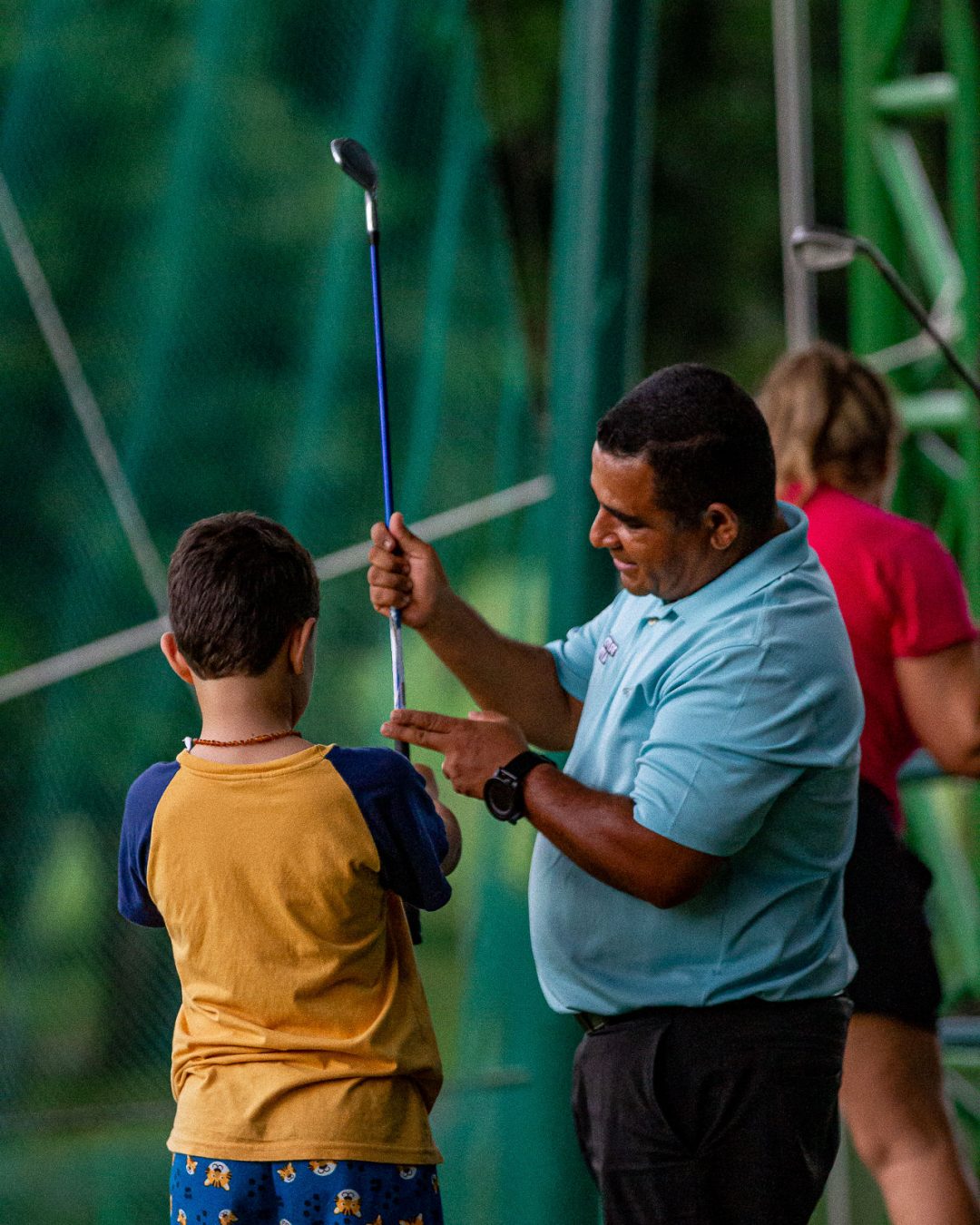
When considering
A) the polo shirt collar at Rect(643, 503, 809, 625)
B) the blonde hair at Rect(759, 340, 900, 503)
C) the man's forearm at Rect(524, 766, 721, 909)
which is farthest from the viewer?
the blonde hair at Rect(759, 340, 900, 503)

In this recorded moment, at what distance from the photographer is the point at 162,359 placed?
3035 mm

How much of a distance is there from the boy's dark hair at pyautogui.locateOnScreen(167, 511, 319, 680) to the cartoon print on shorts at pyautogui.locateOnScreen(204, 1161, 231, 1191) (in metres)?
0.54

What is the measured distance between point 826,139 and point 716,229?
101cm

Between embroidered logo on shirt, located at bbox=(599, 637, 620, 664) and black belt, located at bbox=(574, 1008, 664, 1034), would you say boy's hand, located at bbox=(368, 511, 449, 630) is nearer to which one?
embroidered logo on shirt, located at bbox=(599, 637, 620, 664)

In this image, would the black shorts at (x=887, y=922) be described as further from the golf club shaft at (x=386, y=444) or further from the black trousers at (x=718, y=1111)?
the golf club shaft at (x=386, y=444)

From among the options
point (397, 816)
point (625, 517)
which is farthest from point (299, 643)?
point (625, 517)

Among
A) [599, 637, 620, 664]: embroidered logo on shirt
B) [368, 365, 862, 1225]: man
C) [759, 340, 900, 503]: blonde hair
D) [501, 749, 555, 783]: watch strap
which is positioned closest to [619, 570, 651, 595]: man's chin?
[368, 365, 862, 1225]: man

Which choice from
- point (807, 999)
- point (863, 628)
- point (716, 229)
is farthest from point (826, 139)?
point (807, 999)

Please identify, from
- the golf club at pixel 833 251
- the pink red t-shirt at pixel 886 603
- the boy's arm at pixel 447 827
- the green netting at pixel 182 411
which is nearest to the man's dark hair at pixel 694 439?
the boy's arm at pixel 447 827

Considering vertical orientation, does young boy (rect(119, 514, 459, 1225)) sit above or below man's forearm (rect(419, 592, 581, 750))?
below

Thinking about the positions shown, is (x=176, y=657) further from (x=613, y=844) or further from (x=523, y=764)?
(x=613, y=844)

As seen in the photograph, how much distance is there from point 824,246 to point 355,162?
1564 millimetres

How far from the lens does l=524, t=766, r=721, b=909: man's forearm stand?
195cm

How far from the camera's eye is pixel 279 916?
1.86 metres
